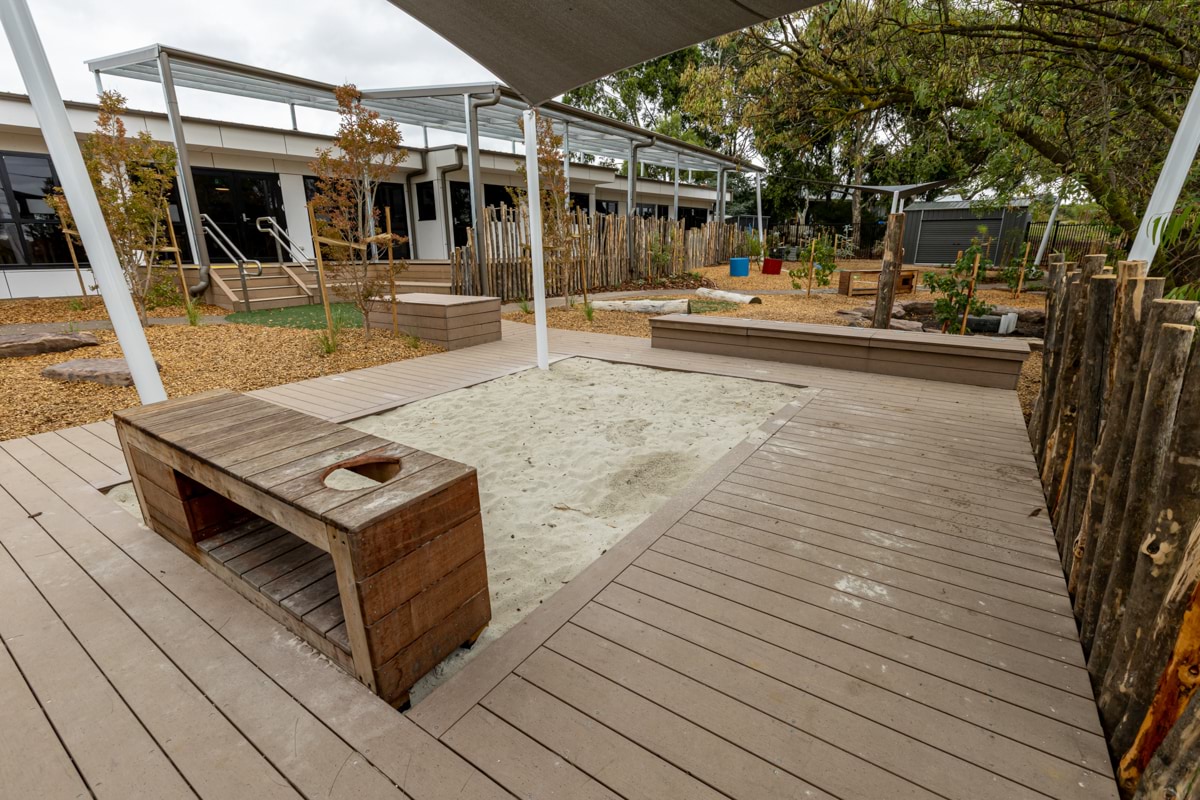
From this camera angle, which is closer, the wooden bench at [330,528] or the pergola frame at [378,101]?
the wooden bench at [330,528]

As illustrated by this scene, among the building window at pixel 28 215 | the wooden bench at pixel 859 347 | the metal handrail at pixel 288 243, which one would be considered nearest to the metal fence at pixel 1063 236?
the wooden bench at pixel 859 347

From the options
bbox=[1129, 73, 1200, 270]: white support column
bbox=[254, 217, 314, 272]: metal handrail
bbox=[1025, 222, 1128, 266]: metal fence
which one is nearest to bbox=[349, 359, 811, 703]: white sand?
bbox=[1129, 73, 1200, 270]: white support column

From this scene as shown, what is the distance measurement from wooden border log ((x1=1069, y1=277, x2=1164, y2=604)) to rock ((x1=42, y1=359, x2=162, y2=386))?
6.56 meters

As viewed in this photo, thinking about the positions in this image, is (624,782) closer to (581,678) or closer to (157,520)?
(581,678)

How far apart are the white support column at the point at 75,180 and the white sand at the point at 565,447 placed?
Result: 31.2 inches

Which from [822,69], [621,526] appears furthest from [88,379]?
[822,69]

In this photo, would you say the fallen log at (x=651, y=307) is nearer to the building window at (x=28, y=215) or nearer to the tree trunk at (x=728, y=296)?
the tree trunk at (x=728, y=296)

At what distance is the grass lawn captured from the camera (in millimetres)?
7988

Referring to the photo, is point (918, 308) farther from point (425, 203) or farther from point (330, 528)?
point (425, 203)

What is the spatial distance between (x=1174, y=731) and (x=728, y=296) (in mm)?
10123

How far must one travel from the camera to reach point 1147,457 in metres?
1.45

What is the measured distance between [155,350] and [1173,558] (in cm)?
790

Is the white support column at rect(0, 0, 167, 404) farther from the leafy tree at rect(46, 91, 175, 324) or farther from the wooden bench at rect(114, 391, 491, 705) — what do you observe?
the leafy tree at rect(46, 91, 175, 324)

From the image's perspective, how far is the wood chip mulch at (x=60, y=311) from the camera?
7.91 meters
